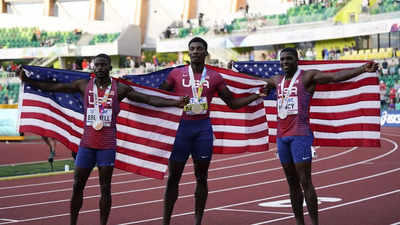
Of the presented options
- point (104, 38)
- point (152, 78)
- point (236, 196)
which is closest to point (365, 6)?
point (104, 38)

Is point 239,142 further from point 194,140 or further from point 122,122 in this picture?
point 122,122

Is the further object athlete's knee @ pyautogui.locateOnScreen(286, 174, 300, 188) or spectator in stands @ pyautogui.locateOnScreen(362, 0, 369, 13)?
spectator in stands @ pyautogui.locateOnScreen(362, 0, 369, 13)

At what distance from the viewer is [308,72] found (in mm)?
7695

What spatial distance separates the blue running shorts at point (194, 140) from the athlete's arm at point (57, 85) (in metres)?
1.13

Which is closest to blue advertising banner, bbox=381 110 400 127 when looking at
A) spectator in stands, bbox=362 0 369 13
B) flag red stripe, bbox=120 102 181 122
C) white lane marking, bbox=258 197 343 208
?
spectator in stands, bbox=362 0 369 13

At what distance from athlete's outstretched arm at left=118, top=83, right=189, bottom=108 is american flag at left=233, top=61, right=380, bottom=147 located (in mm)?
1561

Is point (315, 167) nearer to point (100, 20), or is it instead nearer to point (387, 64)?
point (387, 64)

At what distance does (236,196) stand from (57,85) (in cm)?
466

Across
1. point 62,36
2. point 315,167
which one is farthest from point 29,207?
point 62,36

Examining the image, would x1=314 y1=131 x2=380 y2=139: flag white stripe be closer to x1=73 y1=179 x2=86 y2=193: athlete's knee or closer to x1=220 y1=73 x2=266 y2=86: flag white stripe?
x1=220 y1=73 x2=266 y2=86: flag white stripe

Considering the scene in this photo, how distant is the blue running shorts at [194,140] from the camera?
25.2 ft

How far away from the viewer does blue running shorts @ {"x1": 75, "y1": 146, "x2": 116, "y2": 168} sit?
7418 mm

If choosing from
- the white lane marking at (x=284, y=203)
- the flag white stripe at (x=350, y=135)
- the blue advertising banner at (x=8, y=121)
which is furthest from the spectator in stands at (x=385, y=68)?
the flag white stripe at (x=350, y=135)

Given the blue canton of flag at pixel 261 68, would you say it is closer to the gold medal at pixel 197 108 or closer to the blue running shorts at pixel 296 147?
the blue running shorts at pixel 296 147
